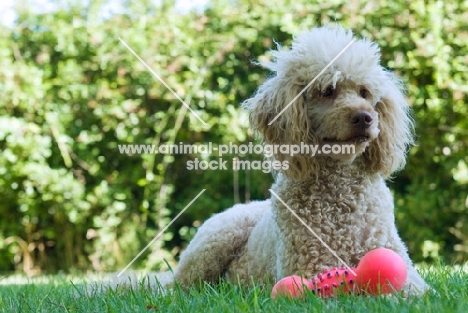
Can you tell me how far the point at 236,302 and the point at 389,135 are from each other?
126 cm

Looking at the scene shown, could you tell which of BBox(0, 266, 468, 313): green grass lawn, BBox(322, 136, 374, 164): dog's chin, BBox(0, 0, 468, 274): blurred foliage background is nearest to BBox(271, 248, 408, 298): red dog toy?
BBox(0, 266, 468, 313): green grass lawn

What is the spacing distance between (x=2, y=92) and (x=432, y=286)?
5234 millimetres

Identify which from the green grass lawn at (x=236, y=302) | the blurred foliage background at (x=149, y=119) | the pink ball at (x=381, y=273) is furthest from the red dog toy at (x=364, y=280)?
the blurred foliage background at (x=149, y=119)

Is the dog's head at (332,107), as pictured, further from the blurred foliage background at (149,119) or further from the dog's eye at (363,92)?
the blurred foliage background at (149,119)

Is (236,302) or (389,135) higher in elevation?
(389,135)

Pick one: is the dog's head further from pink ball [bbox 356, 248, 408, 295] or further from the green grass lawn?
the green grass lawn

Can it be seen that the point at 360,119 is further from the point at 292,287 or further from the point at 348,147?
the point at 292,287

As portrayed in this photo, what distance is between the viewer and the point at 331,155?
119 inches

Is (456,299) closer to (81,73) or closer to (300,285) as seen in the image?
(300,285)

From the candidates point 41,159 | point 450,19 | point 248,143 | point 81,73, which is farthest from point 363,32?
point 41,159

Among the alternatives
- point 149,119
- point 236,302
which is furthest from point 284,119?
point 149,119

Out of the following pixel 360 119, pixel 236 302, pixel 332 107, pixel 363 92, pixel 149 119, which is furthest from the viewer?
pixel 149 119

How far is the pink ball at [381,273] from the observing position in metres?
2.58

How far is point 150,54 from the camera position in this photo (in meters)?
6.53
